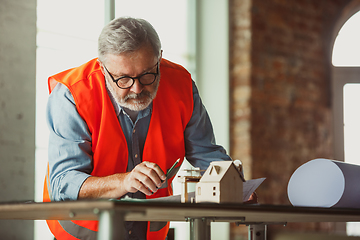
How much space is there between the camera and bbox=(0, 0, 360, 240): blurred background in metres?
3.26

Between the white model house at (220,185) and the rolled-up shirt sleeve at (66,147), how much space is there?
0.45m

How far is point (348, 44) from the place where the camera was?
15.0 feet

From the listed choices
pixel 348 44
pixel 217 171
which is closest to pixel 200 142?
pixel 217 171

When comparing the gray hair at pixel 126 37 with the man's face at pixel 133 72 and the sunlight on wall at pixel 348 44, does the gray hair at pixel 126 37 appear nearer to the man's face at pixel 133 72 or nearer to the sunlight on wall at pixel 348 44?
the man's face at pixel 133 72

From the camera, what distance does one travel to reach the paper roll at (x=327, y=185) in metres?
1.20

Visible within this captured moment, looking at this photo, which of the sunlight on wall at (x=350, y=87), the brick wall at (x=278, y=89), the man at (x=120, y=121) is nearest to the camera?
the man at (x=120, y=121)

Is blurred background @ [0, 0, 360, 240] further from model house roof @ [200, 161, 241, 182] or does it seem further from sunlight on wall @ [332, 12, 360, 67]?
model house roof @ [200, 161, 241, 182]

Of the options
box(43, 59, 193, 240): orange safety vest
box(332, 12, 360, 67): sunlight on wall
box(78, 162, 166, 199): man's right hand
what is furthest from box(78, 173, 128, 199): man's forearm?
box(332, 12, 360, 67): sunlight on wall

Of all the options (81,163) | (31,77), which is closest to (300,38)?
(31,77)

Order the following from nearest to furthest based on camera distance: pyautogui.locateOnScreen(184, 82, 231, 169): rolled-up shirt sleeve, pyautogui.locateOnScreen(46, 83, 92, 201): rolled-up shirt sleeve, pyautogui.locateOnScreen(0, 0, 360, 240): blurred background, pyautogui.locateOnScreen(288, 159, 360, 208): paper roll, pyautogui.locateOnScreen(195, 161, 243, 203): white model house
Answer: pyautogui.locateOnScreen(195, 161, 243, 203): white model house, pyautogui.locateOnScreen(288, 159, 360, 208): paper roll, pyautogui.locateOnScreen(46, 83, 92, 201): rolled-up shirt sleeve, pyautogui.locateOnScreen(184, 82, 231, 169): rolled-up shirt sleeve, pyautogui.locateOnScreen(0, 0, 360, 240): blurred background

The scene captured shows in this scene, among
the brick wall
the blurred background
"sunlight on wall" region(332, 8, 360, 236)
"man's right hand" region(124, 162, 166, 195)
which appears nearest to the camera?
"man's right hand" region(124, 162, 166, 195)

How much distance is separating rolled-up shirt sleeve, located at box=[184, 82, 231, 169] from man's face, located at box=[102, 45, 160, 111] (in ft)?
0.81

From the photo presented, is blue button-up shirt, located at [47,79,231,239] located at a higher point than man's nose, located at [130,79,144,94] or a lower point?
lower

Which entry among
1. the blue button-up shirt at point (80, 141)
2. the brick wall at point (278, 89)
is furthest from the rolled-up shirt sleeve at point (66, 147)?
the brick wall at point (278, 89)
